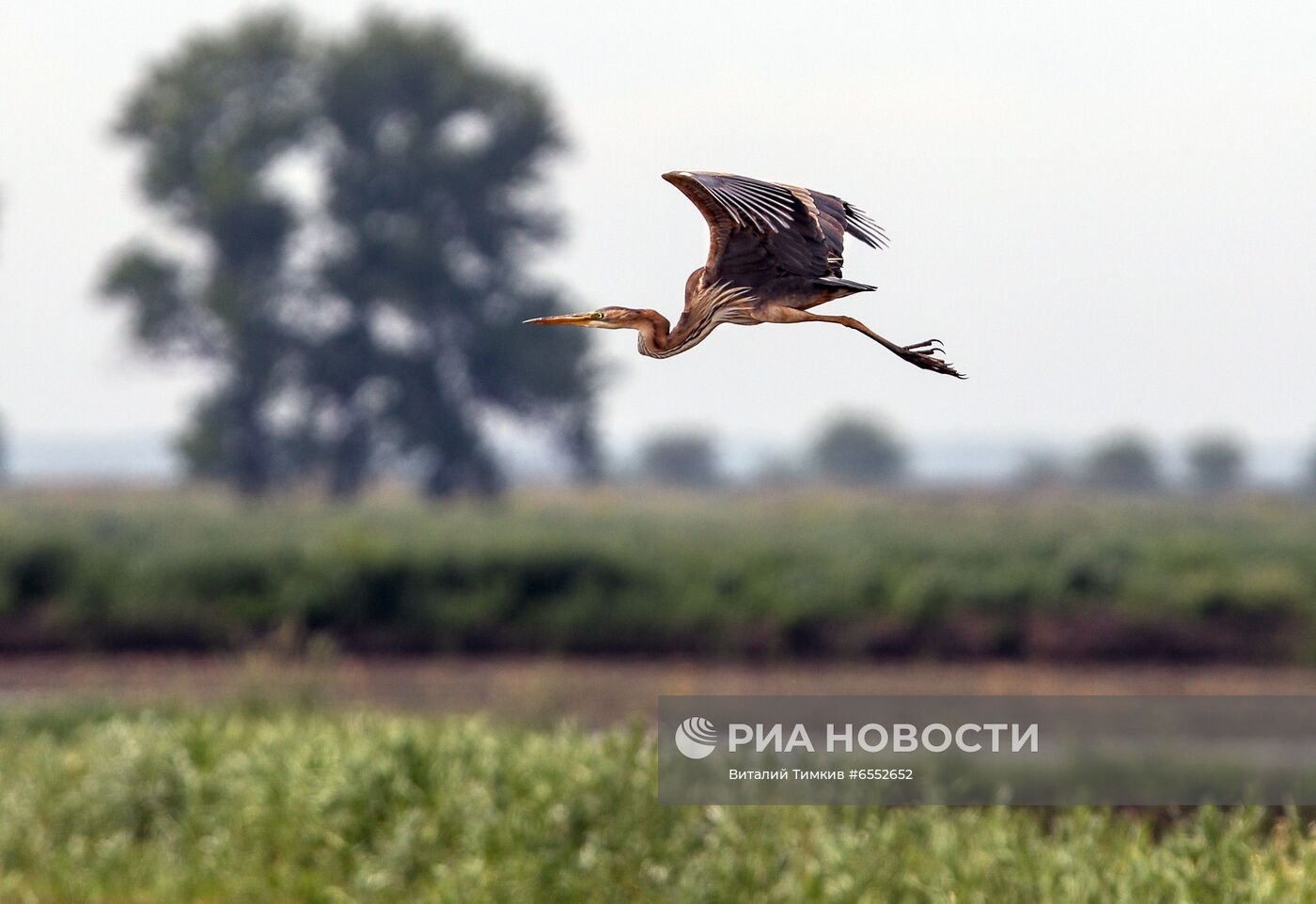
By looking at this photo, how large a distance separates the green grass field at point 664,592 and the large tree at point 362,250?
1082cm

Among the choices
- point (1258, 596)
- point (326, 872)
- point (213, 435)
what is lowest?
point (326, 872)

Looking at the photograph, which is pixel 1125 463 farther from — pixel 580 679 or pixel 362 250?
pixel 580 679

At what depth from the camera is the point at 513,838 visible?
8.37m

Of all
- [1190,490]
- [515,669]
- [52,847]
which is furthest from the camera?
[1190,490]

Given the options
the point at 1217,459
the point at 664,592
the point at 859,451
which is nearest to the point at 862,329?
the point at 664,592

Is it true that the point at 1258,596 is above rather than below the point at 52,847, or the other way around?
above

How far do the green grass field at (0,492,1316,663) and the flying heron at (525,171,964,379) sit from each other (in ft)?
53.7

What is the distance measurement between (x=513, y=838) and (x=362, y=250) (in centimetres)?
2773

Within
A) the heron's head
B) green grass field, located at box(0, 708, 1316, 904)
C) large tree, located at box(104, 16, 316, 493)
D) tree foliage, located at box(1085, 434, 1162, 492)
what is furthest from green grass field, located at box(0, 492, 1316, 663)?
tree foliage, located at box(1085, 434, 1162, 492)

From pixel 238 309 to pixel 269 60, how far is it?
6.62 meters

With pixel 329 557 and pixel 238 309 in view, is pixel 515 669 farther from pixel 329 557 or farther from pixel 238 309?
pixel 238 309

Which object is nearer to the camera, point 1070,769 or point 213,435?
point 1070,769

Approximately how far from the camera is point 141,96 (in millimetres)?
36500

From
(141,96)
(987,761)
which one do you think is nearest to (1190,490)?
(141,96)
